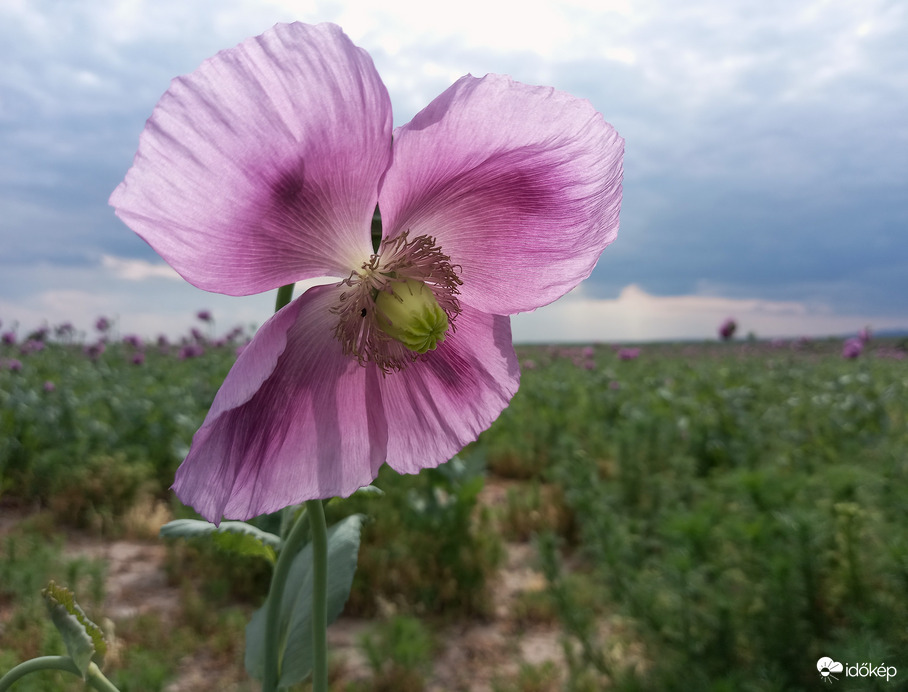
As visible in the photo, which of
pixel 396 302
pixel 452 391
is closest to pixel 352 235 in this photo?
pixel 396 302

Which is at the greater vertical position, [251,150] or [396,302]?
[251,150]

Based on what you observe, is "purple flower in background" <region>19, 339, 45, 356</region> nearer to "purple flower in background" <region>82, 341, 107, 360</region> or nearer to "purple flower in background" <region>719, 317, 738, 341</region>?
"purple flower in background" <region>82, 341, 107, 360</region>

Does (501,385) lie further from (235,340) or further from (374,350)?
(235,340)

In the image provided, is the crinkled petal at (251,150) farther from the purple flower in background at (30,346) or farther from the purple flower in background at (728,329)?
the purple flower in background at (30,346)

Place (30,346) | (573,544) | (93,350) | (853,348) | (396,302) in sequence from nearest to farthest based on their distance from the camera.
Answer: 1. (396,302)
2. (573,544)
3. (853,348)
4. (93,350)
5. (30,346)

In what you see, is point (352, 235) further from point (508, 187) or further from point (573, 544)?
point (573, 544)

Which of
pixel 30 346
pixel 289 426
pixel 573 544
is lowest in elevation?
pixel 573 544

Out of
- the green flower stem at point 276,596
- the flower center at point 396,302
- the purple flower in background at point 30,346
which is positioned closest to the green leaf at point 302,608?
the green flower stem at point 276,596
